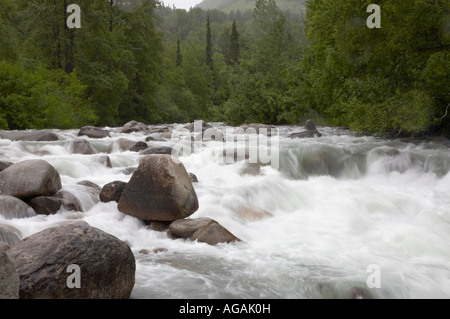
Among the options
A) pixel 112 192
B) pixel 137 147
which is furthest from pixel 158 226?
pixel 137 147

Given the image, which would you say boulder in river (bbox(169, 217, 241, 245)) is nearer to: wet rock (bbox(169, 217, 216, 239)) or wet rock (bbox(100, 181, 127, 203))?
wet rock (bbox(169, 217, 216, 239))

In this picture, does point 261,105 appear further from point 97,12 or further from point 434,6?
point 434,6

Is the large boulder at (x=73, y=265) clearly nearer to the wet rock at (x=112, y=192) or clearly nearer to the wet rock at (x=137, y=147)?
the wet rock at (x=112, y=192)

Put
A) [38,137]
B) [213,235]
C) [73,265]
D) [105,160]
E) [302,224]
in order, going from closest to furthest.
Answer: [73,265] < [213,235] < [302,224] < [105,160] < [38,137]

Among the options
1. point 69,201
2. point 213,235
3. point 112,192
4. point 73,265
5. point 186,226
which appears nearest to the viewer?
point 73,265

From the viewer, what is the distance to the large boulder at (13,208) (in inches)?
255

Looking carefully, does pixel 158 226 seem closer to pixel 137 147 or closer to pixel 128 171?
pixel 128 171

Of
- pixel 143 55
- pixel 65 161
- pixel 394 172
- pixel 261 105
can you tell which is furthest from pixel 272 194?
pixel 143 55

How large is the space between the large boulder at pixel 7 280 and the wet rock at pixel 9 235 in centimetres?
260

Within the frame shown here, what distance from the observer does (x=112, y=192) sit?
25.4 ft

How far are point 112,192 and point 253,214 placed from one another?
314 cm

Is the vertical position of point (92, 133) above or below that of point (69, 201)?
above

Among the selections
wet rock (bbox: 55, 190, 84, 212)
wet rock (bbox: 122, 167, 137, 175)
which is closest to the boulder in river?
wet rock (bbox: 55, 190, 84, 212)

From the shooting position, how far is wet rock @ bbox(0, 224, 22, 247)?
5.54m
